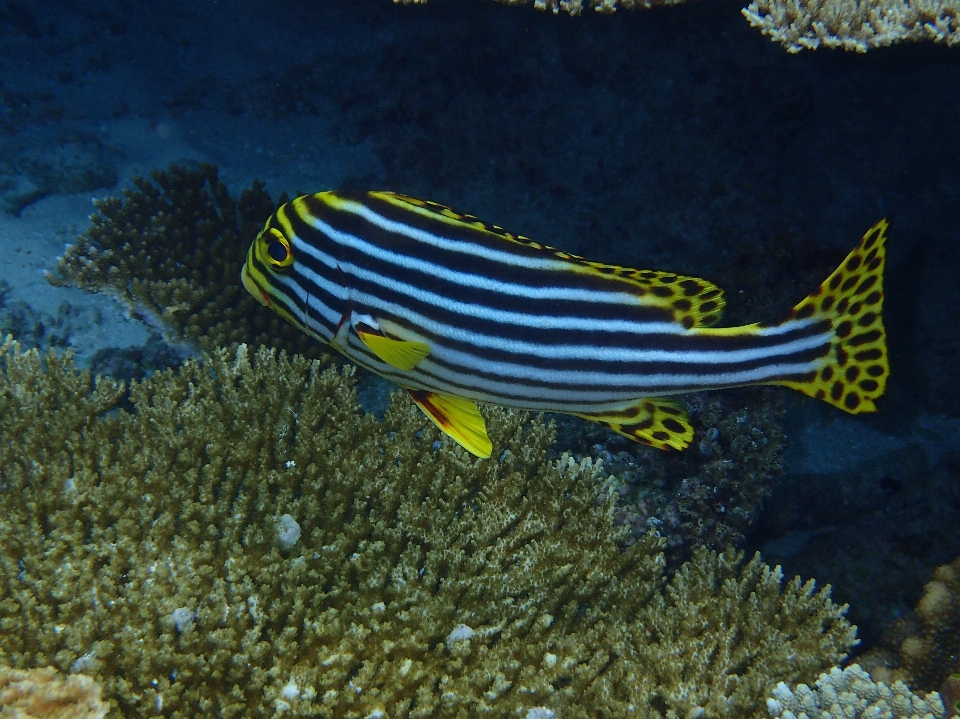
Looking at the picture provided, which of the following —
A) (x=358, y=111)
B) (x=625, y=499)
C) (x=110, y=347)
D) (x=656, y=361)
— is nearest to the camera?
(x=656, y=361)

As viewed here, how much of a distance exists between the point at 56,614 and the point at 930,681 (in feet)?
16.5

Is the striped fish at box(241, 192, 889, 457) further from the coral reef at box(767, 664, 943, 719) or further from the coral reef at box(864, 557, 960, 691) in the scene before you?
the coral reef at box(864, 557, 960, 691)

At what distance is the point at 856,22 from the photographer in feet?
13.2

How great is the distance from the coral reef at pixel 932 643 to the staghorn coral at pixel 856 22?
11.3 feet

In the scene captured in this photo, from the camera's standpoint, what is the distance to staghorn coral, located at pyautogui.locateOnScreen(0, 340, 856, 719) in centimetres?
295

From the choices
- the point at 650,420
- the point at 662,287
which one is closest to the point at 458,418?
the point at 650,420

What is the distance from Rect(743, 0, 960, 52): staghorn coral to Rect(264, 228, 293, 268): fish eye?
11.4ft

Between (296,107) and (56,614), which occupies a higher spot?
(296,107)

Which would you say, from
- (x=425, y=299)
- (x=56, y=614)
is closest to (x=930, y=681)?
(x=425, y=299)

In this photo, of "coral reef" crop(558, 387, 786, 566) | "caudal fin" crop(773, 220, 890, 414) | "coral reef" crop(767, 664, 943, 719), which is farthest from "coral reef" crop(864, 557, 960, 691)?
"caudal fin" crop(773, 220, 890, 414)

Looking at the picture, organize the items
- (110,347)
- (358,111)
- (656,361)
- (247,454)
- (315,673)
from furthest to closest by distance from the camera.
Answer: (358,111) → (110,347) → (247,454) → (315,673) → (656,361)

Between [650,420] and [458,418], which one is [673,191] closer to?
[650,420]

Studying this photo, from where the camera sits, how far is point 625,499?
4.24 metres

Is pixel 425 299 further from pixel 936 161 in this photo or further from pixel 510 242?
pixel 936 161
